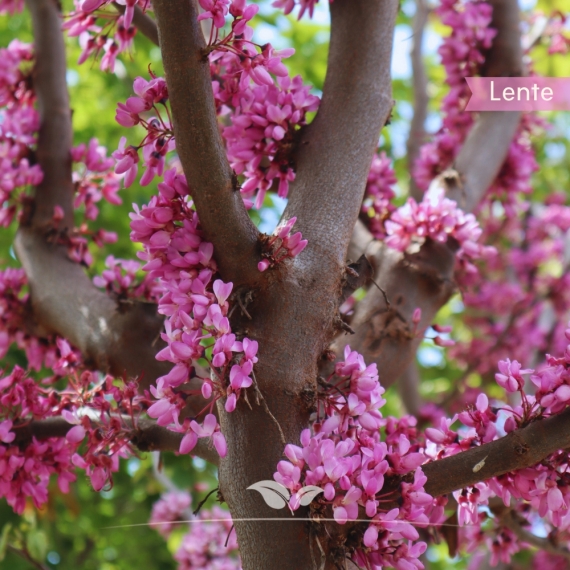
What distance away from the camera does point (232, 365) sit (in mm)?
1489

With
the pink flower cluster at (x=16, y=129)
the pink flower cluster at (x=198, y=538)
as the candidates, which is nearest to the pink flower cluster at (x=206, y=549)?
the pink flower cluster at (x=198, y=538)

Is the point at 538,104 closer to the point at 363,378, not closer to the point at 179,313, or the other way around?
the point at 363,378

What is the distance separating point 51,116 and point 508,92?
6.67 ft

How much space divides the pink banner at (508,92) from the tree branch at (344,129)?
76 centimetres

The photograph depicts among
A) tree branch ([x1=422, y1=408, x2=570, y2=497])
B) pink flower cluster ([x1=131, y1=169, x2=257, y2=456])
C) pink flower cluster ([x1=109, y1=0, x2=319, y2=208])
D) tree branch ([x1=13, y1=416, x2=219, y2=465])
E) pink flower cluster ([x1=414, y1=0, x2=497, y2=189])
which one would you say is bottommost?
tree branch ([x1=422, y1=408, x2=570, y2=497])

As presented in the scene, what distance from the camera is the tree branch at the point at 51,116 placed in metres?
2.79

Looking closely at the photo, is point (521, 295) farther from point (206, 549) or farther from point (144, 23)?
point (144, 23)

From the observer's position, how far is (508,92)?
2971 millimetres

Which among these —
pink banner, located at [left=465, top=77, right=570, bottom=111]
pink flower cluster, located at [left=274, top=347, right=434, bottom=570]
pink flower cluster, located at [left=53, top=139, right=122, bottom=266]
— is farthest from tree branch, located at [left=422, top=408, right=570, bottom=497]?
pink flower cluster, located at [left=53, top=139, right=122, bottom=266]

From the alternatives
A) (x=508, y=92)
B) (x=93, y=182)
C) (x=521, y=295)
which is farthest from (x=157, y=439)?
(x=521, y=295)

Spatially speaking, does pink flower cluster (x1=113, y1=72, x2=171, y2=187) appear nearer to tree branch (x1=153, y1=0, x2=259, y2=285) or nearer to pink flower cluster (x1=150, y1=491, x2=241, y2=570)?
tree branch (x1=153, y1=0, x2=259, y2=285)

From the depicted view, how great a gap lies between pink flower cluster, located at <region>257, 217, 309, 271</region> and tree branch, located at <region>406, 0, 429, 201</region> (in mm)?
2913

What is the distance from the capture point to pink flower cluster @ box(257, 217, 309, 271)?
1609mm

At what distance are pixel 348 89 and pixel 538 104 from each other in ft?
3.06
